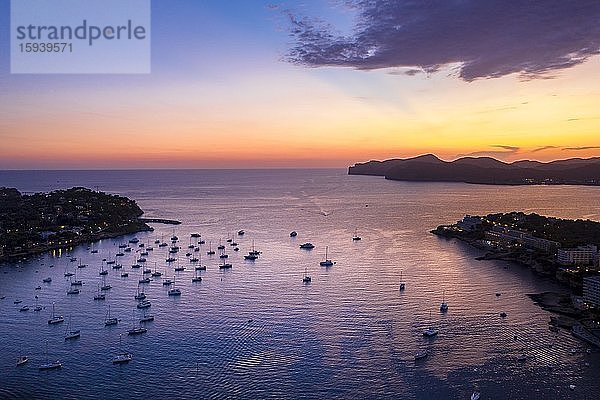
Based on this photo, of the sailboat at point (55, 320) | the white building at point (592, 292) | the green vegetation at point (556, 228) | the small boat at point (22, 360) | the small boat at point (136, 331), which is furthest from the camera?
the green vegetation at point (556, 228)

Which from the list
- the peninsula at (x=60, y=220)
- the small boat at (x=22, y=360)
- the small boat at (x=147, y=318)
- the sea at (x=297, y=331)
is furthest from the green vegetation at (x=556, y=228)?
the peninsula at (x=60, y=220)

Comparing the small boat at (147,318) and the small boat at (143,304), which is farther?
the small boat at (143,304)

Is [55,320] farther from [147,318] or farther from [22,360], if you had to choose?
[22,360]

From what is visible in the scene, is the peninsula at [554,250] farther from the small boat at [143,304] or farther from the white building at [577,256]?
the small boat at [143,304]

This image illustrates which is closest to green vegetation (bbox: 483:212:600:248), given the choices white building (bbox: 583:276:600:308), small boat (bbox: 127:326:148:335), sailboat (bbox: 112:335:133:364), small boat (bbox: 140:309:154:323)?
white building (bbox: 583:276:600:308)

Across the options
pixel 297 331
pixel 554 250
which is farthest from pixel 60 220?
pixel 554 250

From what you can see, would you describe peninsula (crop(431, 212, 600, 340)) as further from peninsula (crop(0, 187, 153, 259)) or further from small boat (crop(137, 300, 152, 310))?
peninsula (crop(0, 187, 153, 259))
